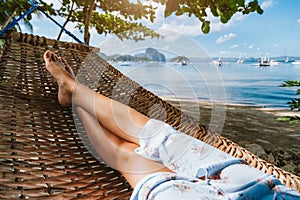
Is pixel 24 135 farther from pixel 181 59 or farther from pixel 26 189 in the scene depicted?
pixel 181 59

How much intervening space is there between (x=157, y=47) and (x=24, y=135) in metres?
0.71

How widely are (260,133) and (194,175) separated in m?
2.88

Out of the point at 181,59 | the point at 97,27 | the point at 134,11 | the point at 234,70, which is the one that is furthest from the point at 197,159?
the point at 234,70

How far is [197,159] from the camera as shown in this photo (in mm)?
1071

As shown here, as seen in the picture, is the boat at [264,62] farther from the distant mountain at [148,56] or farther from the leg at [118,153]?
the leg at [118,153]

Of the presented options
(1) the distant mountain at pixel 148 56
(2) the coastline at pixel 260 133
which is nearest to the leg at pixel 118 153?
(1) the distant mountain at pixel 148 56

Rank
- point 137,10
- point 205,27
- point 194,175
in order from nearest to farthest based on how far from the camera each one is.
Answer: point 194,175, point 205,27, point 137,10

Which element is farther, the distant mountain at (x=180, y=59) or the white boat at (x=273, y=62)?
the white boat at (x=273, y=62)

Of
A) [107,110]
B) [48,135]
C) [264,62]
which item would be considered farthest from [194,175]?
[264,62]

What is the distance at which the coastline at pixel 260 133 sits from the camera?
273cm

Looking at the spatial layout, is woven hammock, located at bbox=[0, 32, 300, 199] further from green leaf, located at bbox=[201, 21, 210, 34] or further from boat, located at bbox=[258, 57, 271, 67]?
boat, located at bbox=[258, 57, 271, 67]

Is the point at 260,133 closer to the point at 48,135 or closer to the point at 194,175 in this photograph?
the point at 194,175

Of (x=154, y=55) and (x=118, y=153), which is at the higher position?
Result: (x=154, y=55)

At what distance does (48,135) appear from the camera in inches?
49.8
